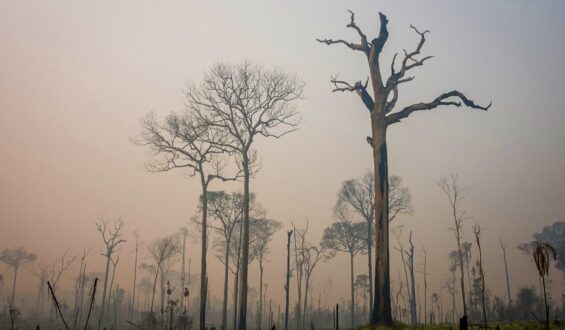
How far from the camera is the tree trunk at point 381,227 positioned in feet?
40.4

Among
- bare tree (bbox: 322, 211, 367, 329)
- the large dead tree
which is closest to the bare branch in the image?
the large dead tree

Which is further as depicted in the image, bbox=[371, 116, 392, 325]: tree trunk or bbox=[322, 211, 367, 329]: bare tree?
bbox=[322, 211, 367, 329]: bare tree

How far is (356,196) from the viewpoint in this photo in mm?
35625

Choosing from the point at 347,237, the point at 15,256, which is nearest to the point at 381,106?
the point at 347,237

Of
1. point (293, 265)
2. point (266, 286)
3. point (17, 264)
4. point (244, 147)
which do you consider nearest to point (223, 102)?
point (244, 147)

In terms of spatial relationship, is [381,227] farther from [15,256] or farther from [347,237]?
[15,256]

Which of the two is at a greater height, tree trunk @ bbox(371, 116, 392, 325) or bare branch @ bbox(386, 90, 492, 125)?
bare branch @ bbox(386, 90, 492, 125)

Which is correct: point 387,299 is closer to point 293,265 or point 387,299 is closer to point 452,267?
point 293,265

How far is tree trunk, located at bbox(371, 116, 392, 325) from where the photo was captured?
12305 millimetres

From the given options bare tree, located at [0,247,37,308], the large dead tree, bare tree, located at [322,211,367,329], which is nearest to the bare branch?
the large dead tree

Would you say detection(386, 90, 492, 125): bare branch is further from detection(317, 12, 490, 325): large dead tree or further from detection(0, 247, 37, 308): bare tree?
detection(0, 247, 37, 308): bare tree

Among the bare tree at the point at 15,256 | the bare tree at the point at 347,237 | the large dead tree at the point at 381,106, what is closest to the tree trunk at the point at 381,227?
the large dead tree at the point at 381,106

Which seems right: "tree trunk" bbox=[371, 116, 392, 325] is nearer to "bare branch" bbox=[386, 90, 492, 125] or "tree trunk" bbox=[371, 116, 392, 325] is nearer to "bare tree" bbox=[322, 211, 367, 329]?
"bare branch" bbox=[386, 90, 492, 125]

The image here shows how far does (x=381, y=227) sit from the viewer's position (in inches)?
525
